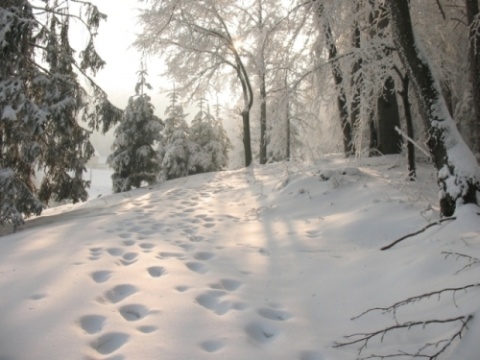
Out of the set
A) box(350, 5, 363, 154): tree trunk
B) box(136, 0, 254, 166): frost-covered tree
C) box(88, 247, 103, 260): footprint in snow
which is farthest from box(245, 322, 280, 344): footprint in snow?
box(136, 0, 254, 166): frost-covered tree

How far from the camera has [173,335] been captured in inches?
111

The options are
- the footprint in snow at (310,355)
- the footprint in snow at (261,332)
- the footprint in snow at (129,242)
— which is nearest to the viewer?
the footprint in snow at (310,355)

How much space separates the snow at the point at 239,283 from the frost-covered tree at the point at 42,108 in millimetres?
2941

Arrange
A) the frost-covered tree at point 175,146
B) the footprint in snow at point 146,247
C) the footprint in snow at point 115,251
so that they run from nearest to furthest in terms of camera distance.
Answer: the footprint in snow at point 115,251, the footprint in snow at point 146,247, the frost-covered tree at point 175,146

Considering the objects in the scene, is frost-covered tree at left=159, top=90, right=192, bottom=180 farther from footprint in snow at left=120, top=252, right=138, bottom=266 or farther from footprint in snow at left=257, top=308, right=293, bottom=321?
footprint in snow at left=257, top=308, right=293, bottom=321

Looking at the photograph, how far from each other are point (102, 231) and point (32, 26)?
5.64 metres

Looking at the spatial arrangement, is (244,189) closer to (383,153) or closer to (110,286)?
(383,153)

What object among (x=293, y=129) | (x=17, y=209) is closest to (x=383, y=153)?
(x=17, y=209)

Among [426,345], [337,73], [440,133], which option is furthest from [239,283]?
[337,73]

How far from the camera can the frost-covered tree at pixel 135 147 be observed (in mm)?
16984

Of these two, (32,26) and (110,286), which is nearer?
(110,286)

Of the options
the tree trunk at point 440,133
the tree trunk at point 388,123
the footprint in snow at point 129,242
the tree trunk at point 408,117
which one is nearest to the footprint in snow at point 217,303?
the footprint in snow at point 129,242

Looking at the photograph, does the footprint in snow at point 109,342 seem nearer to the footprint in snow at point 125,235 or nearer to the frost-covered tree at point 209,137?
the footprint in snow at point 125,235

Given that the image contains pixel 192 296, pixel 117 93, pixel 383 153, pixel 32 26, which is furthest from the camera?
pixel 117 93
